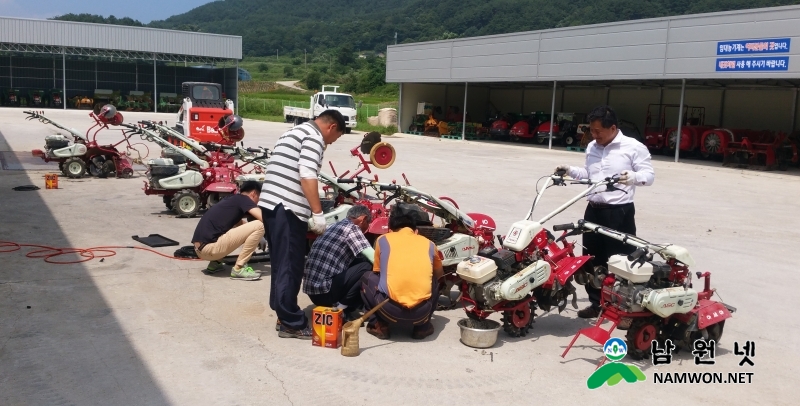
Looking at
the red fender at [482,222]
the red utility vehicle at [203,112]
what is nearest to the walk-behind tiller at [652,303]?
the red fender at [482,222]

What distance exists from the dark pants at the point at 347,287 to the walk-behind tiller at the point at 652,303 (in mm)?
1797

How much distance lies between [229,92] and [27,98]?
50.3 ft

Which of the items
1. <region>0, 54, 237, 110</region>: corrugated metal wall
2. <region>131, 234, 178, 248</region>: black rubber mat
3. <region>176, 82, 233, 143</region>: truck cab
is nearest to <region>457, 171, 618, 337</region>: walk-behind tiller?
<region>131, 234, 178, 248</region>: black rubber mat

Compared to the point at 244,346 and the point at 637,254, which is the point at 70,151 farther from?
the point at 637,254

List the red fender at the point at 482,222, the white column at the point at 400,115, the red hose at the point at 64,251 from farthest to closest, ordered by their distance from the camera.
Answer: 1. the white column at the point at 400,115
2. the red hose at the point at 64,251
3. the red fender at the point at 482,222

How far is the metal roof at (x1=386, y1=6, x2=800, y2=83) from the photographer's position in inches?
874

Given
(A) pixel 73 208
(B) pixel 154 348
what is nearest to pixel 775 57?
(A) pixel 73 208

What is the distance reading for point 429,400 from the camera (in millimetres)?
4570

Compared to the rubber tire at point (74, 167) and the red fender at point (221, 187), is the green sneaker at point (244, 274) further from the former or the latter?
the rubber tire at point (74, 167)

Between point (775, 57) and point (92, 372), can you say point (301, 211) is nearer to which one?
point (92, 372)

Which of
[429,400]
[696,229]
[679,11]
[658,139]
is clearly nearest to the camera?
[429,400]

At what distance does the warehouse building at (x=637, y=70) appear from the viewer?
74.5 feet

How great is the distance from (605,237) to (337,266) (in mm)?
2408

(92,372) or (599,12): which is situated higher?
(599,12)
